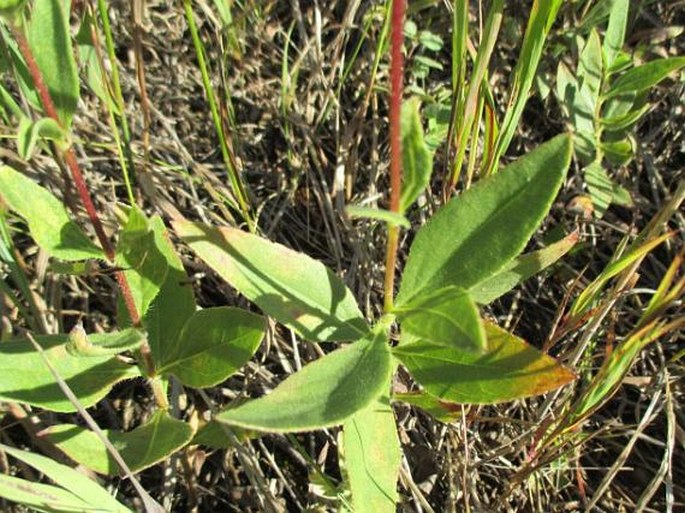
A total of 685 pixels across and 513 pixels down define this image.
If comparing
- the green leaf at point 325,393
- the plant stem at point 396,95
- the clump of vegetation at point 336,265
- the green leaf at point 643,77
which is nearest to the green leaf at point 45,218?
the clump of vegetation at point 336,265

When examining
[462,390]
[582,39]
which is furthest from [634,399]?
Answer: [582,39]

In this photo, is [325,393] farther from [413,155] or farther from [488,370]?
[413,155]

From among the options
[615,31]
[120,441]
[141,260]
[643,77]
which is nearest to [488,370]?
[141,260]

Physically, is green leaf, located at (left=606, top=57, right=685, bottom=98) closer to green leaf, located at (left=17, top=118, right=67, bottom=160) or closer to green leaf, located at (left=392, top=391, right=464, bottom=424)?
green leaf, located at (left=392, top=391, right=464, bottom=424)

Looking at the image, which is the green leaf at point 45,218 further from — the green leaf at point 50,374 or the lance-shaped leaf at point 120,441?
the lance-shaped leaf at point 120,441

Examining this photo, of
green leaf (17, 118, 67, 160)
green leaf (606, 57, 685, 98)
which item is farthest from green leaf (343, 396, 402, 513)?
green leaf (606, 57, 685, 98)

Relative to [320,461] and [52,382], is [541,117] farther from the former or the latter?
[52,382]
